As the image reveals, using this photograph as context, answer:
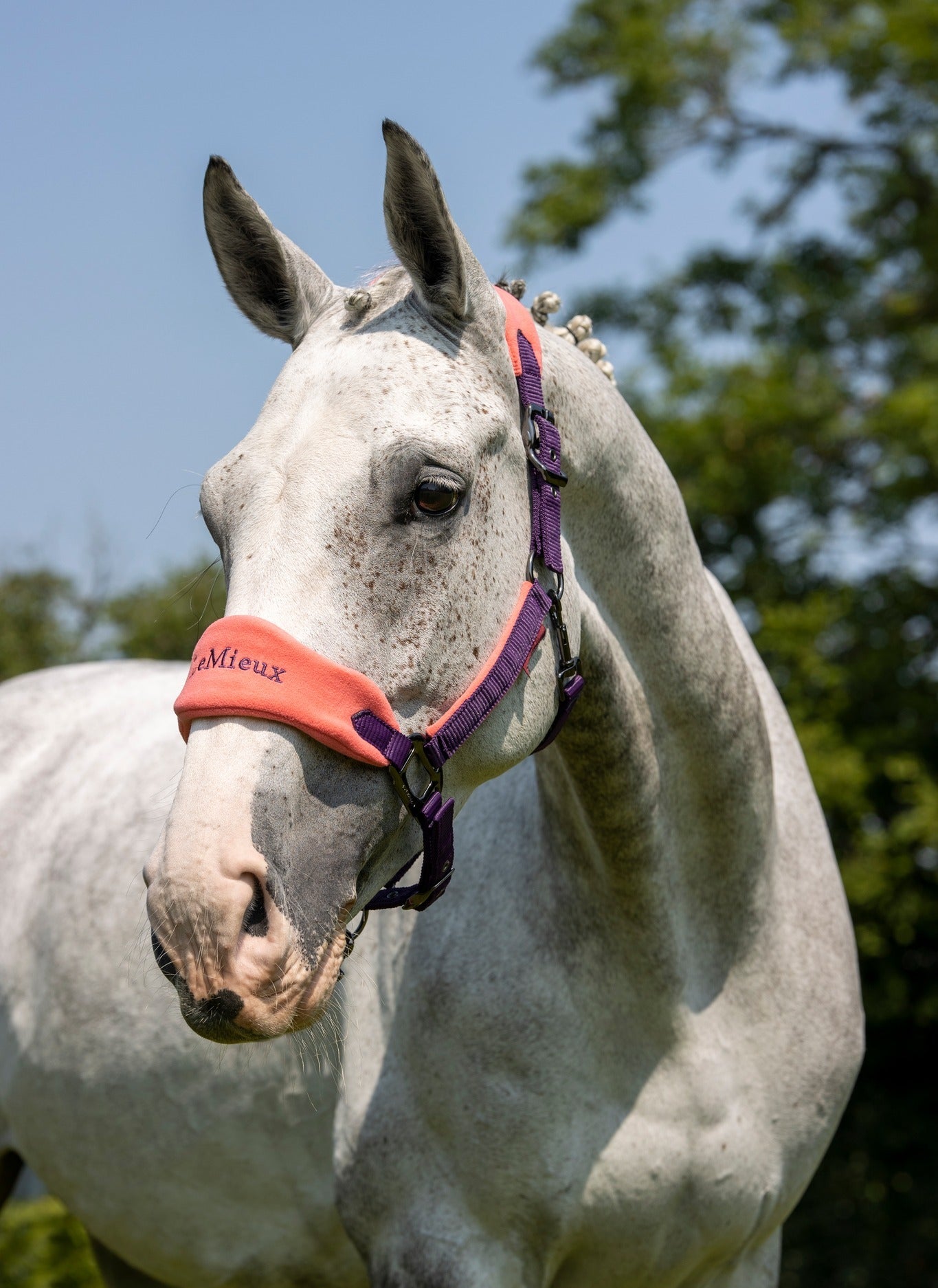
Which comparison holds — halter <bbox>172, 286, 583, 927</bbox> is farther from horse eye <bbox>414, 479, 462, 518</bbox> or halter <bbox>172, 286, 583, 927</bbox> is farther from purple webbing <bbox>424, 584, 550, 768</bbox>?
horse eye <bbox>414, 479, 462, 518</bbox>

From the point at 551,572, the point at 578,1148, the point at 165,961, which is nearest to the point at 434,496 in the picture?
the point at 551,572

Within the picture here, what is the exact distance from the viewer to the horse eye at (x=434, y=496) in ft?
6.41

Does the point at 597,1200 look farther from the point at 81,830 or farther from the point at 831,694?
the point at 831,694

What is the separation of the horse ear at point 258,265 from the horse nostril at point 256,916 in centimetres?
110

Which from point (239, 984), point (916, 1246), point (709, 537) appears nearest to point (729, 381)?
point (709, 537)

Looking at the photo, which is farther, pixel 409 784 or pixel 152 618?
pixel 152 618

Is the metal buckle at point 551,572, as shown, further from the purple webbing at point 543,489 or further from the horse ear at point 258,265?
the horse ear at point 258,265

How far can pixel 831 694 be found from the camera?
8.92 meters

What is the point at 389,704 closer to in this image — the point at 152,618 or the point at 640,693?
the point at 640,693

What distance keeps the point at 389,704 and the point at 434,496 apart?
1.09ft

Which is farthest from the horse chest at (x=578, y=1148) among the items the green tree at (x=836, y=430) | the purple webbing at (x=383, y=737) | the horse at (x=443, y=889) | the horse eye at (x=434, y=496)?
the green tree at (x=836, y=430)

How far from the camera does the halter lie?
1.76m

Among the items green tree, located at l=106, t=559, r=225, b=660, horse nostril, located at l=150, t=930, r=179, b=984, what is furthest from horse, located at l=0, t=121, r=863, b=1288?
green tree, located at l=106, t=559, r=225, b=660

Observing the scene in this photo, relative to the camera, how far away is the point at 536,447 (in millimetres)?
2178
